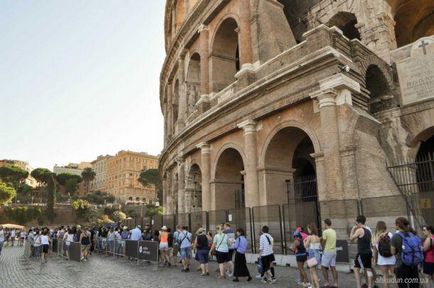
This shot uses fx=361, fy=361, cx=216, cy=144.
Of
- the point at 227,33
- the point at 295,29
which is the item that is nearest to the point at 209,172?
the point at 227,33

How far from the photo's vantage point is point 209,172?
16500 millimetres

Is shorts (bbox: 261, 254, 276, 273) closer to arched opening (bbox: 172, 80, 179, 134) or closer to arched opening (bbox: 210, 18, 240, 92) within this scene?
arched opening (bbox: 210, 18, 240, 92)

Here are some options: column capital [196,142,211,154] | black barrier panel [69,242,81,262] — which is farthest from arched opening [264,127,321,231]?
black barrier panel [69,242,81,262]

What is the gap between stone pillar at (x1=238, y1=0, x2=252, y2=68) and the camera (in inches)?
594

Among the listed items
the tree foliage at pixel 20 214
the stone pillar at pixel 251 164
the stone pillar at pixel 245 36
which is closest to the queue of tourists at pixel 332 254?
the stone pillar at pixel 251 164

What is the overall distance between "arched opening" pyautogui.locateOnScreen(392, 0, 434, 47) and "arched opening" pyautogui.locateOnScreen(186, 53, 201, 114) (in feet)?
34.4

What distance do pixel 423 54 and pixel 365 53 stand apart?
1.94 meters

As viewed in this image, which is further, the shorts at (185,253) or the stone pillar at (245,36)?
the stone pillar at (245,36)

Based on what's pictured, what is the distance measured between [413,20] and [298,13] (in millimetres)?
5607

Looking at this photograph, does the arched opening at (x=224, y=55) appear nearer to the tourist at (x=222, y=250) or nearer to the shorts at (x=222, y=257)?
the tourist at (x=222, y=250)

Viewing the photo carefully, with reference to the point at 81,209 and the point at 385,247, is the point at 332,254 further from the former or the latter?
the point at 81,209

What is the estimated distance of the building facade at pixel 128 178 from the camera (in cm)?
10250

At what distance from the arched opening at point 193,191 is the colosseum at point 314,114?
0.05 metres

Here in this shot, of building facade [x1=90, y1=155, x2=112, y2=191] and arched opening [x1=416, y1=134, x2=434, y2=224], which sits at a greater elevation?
building facade [x1=90, y1=155, x2=112, y2=191]
